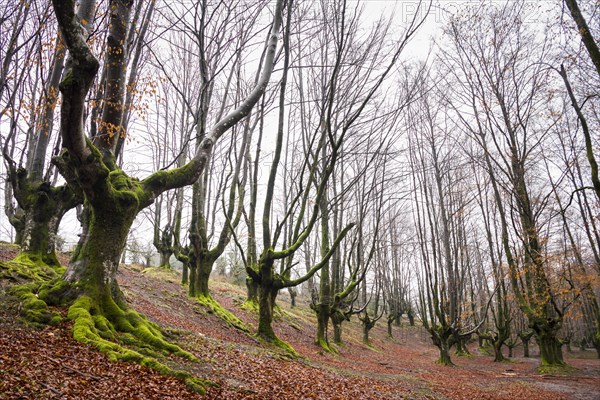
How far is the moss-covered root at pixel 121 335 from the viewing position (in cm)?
394

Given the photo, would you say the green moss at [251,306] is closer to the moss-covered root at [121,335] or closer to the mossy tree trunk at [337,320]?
the mossy tree trunk at [337,320]

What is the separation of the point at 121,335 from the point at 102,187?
207 centimetres

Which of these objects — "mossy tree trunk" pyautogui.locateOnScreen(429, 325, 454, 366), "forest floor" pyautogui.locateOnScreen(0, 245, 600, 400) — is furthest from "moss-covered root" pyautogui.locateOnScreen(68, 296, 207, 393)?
"mossy tree trunk" pyautogui.locateOnScreen(429, 325, 454, 366)

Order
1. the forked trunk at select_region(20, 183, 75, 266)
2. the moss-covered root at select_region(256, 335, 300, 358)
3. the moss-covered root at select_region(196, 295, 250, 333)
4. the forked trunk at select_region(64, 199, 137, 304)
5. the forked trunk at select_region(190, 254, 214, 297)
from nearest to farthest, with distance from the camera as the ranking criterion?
the forked trunk at select_region(64, 199, 137, 304) < the forked trunk at select_region(20, 183, 75, 266) < the moss-covered root at select_region(256, 335, 300, 358) < the moss-covered root at select_region(196, 295, 250, 333) < the forked trunk at select_region(190, 254, 214, 297)

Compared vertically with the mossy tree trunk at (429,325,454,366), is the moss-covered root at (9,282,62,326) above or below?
above

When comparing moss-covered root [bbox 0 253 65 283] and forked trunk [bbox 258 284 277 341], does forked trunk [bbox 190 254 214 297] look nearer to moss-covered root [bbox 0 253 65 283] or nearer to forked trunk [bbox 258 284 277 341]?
forked trunk [bbox 258 284 277 341]

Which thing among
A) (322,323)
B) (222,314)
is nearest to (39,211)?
(222,314)

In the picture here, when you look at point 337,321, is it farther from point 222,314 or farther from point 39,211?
point 39,211

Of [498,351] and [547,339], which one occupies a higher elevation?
[547,339]

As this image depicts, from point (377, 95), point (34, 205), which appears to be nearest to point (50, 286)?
point (34, 205)

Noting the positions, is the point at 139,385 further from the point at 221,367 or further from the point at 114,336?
the point at 221,367

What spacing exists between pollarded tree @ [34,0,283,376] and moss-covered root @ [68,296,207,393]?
0.04 ft

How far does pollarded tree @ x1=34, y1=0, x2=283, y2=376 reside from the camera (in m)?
3.76

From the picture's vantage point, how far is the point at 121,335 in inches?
183
